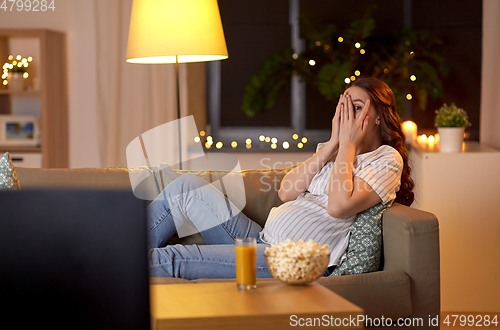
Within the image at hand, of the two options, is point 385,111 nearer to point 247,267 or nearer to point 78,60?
point 247,267

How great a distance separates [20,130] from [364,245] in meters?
2.92

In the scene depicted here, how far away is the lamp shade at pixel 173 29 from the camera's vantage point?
2213 millimetres

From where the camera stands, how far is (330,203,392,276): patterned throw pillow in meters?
1.70

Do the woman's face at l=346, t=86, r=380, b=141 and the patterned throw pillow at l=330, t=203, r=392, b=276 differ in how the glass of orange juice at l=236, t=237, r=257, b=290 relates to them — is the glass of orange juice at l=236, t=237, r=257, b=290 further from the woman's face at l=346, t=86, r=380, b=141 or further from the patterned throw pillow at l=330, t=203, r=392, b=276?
the woman's face at l=346, t=86, r=380, b=141

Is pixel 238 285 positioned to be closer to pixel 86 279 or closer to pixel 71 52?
pixel 86 279

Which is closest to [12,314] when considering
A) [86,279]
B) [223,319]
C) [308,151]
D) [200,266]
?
[86,279]

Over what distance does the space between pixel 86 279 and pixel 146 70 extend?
10.7ft

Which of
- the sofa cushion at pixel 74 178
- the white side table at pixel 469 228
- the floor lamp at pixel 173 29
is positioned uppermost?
the floor lamp at pixel 173 29

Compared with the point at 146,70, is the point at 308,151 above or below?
below

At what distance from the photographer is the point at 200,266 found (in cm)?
167

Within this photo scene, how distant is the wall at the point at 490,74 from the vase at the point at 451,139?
0.57m

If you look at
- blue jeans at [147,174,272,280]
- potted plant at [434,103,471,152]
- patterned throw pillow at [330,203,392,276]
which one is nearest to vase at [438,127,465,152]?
potted plant at [434,103,471,152]

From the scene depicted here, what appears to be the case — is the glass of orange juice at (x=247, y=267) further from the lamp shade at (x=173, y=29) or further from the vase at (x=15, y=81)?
the vase at (x=15, y=81)

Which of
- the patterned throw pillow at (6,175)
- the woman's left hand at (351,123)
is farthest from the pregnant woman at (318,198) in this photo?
the patterned throw pillow at (6,175)
